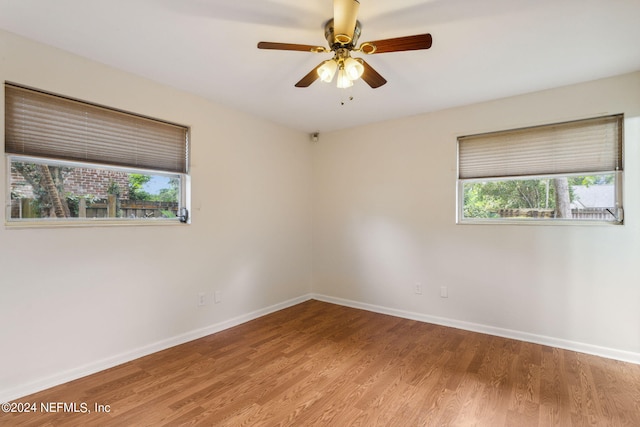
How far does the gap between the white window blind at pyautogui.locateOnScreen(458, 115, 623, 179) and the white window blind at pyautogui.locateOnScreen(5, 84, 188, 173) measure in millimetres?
3072

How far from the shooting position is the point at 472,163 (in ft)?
11.2

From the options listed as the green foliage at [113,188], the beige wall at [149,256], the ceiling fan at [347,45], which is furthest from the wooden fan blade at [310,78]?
the green foliage at [113,188]

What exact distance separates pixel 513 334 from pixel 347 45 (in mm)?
3123

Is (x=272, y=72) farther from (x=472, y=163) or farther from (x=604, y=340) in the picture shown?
(x=604, y=340)

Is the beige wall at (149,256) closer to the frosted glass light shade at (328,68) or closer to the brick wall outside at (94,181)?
the brick wall outside at (94,181)

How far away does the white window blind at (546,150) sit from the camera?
277 cm

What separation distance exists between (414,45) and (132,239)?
2.63 metres

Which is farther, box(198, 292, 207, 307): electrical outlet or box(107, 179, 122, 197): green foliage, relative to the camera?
box(198, 292, 207, 307): electrical outlet

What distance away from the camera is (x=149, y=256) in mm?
2781

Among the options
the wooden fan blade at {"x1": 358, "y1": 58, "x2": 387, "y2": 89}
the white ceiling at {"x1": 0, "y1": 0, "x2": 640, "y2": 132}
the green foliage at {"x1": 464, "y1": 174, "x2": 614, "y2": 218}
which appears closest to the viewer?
the white ceiling at {"x1": 0, "y1": 0, "x2": 640, "y2": 132}

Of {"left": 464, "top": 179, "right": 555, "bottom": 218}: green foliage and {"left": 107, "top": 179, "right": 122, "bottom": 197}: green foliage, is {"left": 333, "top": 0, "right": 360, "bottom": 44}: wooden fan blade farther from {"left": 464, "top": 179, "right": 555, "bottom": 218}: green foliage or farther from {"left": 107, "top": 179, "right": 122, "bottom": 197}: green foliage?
{"left": 464, "top": 179, "right": 555, "bottom": 218}: green foliage

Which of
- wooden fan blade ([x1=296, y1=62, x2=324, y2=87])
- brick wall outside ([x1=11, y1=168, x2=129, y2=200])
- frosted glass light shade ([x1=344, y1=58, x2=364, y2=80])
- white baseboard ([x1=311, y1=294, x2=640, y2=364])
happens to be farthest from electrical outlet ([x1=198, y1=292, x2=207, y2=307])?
frosted glass light shade ([x1=344, y1=58, x2=364, y2=80])

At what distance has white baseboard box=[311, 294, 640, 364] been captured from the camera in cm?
269

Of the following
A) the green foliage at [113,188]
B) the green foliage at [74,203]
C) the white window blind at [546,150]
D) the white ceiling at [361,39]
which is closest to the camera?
the white ceiling at [361,39]
